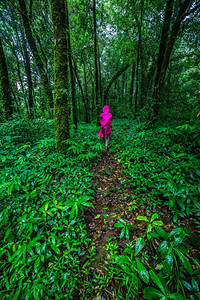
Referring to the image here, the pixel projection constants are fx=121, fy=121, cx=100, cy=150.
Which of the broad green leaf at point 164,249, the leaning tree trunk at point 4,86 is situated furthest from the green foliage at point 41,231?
the leaning tree trunk at point 4,86

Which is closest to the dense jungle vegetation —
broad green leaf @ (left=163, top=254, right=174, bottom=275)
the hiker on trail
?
broad green leaf @ (left=163, top=254, right=174, bottom=275)

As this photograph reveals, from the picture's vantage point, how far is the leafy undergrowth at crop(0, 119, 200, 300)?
1.58 meters

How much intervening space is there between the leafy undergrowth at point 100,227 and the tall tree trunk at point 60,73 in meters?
0.57

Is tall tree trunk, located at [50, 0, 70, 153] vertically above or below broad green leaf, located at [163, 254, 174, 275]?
above

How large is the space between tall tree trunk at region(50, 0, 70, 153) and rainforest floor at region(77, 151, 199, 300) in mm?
1653

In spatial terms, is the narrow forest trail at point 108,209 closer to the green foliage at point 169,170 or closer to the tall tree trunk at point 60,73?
the green foliage at point 169,170

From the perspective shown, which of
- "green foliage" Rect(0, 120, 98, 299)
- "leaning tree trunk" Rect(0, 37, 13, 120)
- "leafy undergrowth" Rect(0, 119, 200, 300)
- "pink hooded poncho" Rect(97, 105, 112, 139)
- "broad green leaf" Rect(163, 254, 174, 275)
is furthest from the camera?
"leaning tree trunk" Rect(0, 37, 13, 120)

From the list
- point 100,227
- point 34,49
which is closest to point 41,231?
point 100,227

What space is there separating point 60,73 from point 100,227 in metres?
4.50

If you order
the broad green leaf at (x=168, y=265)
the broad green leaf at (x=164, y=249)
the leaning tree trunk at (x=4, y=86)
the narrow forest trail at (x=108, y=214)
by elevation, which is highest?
the leaning tree trunk at (x=4, y=86)

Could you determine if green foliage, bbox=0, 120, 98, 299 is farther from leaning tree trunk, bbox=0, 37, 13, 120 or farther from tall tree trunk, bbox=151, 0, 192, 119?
tall tree trunk, bbox=151, 0, 192, 119

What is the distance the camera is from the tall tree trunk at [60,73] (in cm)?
367

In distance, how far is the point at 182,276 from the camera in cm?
153

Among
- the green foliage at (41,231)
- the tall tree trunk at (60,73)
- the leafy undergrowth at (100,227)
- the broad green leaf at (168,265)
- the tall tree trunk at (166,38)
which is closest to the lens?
the broad green leaf at (168,265)
